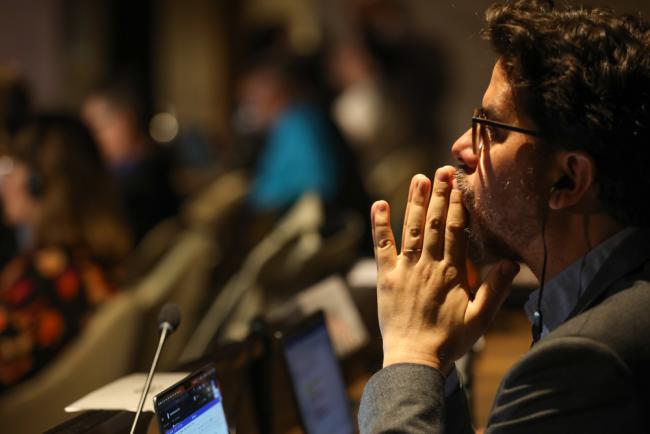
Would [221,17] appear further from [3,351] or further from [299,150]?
[3,351]

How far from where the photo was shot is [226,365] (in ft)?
7.36

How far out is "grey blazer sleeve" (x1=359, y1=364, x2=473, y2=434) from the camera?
143 cm

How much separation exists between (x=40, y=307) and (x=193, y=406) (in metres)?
1.62

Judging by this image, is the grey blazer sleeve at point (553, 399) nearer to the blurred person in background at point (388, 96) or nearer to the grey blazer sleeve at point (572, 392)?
the grey blazer sleeve at point (572, 392)

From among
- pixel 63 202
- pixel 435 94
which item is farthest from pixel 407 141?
pixel 63 202

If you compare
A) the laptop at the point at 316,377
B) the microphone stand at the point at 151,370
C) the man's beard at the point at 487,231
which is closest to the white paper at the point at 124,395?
the microphone stand at the point at 151,370

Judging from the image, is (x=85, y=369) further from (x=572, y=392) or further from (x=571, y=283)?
(x=572, y=392)

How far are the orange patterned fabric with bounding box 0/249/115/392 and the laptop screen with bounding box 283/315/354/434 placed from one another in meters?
1.12

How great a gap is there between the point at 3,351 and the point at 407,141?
4.86m

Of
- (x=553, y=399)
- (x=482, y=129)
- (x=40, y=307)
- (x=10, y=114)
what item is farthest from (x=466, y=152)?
(x=10, y=114)

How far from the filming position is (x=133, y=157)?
18.8ft

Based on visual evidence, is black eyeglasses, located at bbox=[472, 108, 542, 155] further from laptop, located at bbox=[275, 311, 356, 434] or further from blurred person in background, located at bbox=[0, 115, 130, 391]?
blurred person in background, located at bbox=[0, 115, 130, 391]

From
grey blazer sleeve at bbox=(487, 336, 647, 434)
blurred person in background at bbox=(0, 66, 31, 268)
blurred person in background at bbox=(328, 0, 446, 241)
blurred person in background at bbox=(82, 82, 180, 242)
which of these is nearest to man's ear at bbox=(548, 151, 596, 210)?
grey blazer sleeve at bbox=(487, 336, 647, 434)

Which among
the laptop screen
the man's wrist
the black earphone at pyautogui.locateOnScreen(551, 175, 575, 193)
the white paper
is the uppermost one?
the black earphone at pyautogui.locateOnScreen(551, 175, 575, 193)
